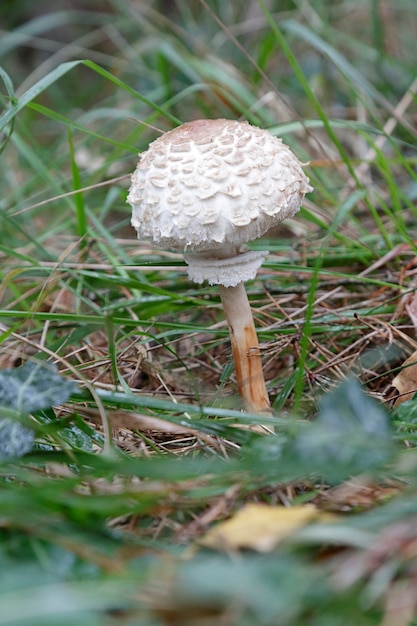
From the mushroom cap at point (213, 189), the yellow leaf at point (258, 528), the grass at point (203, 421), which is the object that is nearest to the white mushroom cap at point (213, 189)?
the mushroom cap at point (213, 189)

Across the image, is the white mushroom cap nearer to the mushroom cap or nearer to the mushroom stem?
the mushroom cap

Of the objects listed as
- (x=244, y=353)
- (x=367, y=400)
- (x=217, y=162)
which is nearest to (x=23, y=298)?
(x=244, y=353)

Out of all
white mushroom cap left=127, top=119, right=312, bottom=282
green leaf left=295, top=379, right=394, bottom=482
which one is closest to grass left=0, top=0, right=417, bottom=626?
green leaf left=295, top=379, right=394, bottom=482

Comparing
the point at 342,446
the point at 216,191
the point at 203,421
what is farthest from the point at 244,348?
the point at 342,446

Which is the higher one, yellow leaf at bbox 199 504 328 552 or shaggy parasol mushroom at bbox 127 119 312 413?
shaggy parasol mushroom at bbox 127 119 312 413

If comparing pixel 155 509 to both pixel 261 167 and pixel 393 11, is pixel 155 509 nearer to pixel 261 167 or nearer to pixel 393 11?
pixel 261 167

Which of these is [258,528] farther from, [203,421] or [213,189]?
[213,189]
